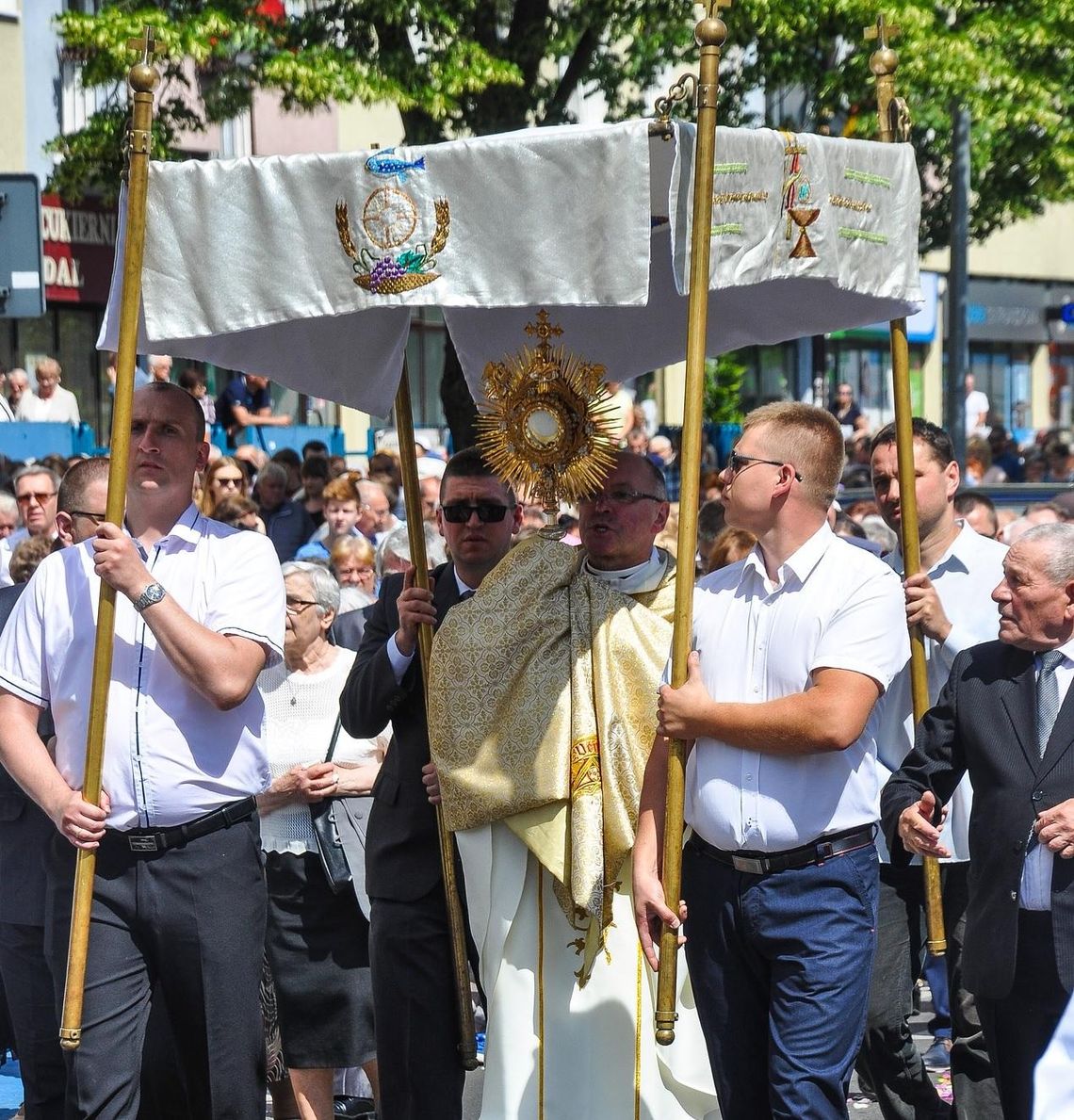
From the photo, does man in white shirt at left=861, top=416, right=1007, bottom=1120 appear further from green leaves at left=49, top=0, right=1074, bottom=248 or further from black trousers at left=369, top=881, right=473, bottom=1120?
green leaves at left=49, top=0, right=1074, bottom=248

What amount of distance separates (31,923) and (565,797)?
1857 millimetres

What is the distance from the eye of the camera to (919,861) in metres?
5.67

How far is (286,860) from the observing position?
6207 millimetres

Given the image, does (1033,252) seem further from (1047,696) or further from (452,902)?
(1047,696)

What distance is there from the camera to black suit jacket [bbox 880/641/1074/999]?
4.45 meters

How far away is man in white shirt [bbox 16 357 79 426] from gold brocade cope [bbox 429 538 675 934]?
10.5 meters

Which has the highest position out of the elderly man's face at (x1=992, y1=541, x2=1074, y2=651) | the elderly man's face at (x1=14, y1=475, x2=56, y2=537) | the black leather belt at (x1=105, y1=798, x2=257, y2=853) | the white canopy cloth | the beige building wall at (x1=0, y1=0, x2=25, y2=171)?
the beige building wall at (x1=0, y1=0, x2=25, y2=171)

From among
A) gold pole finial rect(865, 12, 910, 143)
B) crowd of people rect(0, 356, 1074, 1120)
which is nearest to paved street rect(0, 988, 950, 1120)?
crowd of people rect(0, 356, 1074, 1120)

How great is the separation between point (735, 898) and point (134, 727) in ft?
5.16

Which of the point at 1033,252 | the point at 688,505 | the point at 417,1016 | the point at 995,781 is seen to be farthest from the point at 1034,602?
the point at 1033,252

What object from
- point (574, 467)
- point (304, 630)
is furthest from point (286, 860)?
point (574, 467)

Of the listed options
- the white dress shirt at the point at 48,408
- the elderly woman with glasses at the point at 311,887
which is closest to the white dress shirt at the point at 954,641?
the elderly woman with glasses at the point at 311,887

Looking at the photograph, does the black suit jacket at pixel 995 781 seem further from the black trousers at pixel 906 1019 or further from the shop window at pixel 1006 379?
the shop window at pixel 1006 379

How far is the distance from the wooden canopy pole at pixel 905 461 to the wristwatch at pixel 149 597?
209cm
